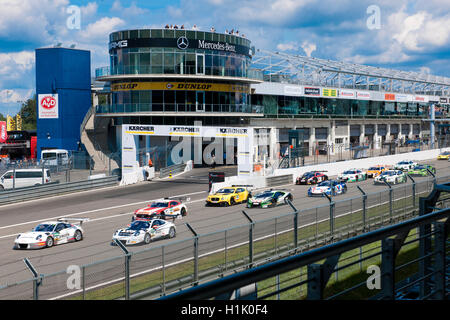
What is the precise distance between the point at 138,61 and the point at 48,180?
1872cm

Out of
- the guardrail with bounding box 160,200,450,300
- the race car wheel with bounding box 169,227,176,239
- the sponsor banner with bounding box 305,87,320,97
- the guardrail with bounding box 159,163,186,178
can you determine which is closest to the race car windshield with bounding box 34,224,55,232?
the race car wheel with bounding box 169,227,176,239

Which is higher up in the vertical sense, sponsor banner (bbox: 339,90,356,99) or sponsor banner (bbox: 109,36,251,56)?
sponsor banner (bbox: 109,36,251,56)

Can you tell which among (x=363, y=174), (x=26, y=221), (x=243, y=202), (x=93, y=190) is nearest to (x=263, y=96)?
(x=363, y=174)

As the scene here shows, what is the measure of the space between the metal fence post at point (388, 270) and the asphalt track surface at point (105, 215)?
910 cm

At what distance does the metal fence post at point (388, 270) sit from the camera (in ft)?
11.3

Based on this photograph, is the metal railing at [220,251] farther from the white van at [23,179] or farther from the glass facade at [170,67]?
the glass facade at [170,67]

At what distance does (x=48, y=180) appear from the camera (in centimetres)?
3809

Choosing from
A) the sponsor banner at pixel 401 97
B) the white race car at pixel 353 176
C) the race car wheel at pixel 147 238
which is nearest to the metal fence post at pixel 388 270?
the race car wheel at pixel 147 238

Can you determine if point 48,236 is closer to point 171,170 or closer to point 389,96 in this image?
point 171,170

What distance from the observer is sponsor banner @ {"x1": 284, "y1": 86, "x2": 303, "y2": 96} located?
68.2 m

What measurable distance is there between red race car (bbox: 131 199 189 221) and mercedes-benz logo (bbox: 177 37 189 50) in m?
27.6

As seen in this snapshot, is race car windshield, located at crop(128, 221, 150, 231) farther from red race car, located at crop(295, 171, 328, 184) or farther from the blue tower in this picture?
the blue tower
